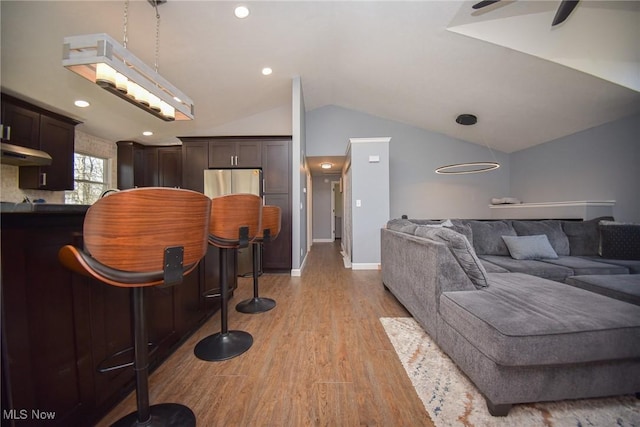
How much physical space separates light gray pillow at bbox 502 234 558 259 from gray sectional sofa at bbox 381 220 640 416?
2.05ft

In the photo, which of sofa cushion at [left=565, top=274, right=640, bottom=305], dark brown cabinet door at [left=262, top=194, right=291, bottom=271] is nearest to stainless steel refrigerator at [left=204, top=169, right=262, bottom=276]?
dark brown cabinet door at [left=262, top=194, right=291, bottom=271]

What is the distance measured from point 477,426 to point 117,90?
3.08m

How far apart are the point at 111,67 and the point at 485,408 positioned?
3.02 m

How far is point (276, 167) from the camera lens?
155 inches

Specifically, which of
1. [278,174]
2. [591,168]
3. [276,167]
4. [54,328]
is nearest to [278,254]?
[278,174]

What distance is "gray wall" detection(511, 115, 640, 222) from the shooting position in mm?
3111

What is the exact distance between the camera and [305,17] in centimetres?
254

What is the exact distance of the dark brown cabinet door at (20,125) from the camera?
2.74 meters

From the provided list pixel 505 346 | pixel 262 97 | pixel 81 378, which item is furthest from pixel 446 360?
pixel 262 97

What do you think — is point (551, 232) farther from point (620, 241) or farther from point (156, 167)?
point (156, 167)

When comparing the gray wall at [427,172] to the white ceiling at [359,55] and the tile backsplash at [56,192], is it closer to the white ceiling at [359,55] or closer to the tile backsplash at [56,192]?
the white ceiling at [359,55]

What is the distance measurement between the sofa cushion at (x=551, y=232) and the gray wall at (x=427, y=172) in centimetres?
261

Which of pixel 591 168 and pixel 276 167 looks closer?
pixel 591 168

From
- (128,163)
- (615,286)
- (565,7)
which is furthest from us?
(128,163)
